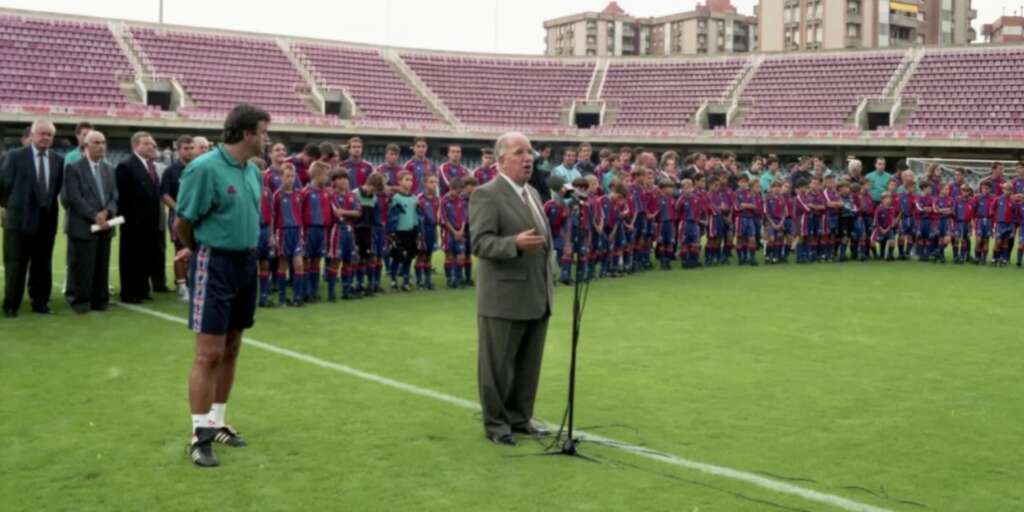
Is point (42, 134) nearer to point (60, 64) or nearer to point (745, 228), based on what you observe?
point (745, 228)

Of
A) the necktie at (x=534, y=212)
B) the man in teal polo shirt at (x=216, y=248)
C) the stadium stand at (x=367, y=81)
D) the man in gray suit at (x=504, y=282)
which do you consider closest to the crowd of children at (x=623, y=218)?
the necktie at (x=534, y=212)

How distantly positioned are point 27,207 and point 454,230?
5.41 m

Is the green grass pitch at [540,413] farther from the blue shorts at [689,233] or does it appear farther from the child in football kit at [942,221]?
the child in football kit at [942,221]

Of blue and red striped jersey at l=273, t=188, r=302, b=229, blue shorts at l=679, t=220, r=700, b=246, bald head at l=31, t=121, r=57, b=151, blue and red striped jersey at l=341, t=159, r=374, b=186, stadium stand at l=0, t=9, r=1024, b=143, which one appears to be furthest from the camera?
stadium stand at l=0, t=9, r=1024, b=143

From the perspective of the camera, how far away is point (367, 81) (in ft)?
156

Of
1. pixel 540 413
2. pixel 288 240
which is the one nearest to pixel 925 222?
pixel 288 240

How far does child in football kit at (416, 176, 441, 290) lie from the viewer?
14219 millimetres

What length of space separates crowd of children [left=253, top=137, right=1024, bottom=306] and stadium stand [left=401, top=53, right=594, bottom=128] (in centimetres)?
2618

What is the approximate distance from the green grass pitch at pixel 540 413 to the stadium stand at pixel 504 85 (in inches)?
1460

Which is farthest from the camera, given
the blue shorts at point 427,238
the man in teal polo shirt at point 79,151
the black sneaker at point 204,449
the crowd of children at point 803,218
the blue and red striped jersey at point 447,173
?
the crowd of children at point 803,218

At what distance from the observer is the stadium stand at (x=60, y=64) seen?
3788 centimetres

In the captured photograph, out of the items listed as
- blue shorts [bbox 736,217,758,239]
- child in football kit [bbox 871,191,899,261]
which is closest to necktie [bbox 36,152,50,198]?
blue shorts [bbox 736,217,758,239]

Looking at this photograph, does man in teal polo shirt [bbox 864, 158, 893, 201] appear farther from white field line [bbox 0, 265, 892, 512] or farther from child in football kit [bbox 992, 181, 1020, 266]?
white field line [bbox 0, 265, 892, 512]

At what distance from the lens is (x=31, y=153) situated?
1107cm
